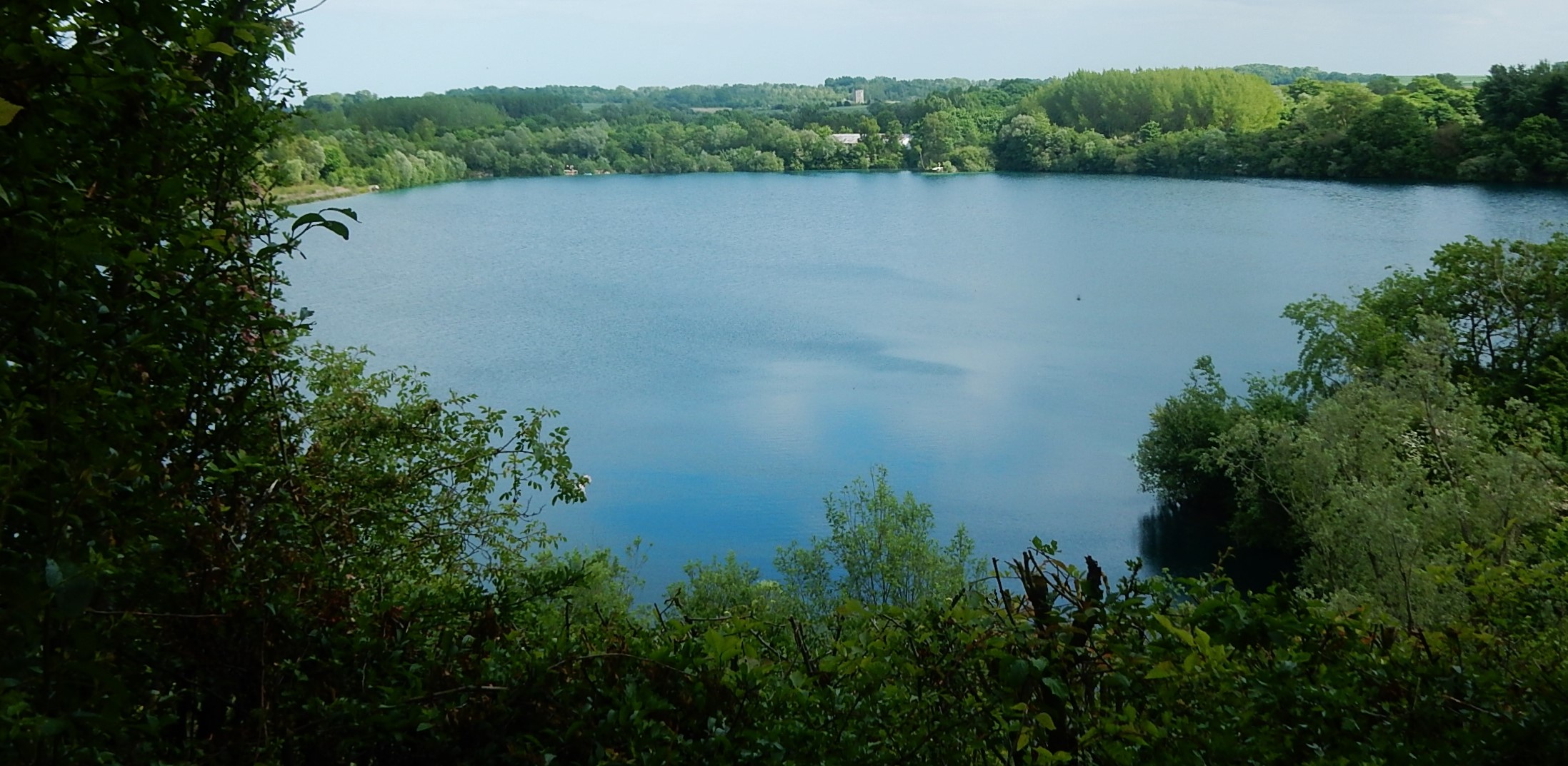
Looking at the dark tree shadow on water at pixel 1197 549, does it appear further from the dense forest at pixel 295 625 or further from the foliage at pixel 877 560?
the dense forest at pixel 295 625

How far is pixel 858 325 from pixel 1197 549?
12.6 meters

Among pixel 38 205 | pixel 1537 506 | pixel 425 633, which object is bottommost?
pixel 1537 506

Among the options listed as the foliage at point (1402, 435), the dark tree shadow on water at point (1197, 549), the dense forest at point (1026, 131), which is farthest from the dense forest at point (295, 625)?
the dense forest at point (1026, 131)

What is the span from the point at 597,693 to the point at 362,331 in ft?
80.9

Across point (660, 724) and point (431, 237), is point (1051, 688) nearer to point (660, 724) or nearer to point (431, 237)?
point (660, 724)

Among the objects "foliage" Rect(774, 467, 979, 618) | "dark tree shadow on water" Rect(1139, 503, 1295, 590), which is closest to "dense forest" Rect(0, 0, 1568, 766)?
"foliage" Rect(774, 467, 979, 618)

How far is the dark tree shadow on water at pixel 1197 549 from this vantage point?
14812 millimetres

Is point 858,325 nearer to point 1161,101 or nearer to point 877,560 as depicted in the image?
point 877,560

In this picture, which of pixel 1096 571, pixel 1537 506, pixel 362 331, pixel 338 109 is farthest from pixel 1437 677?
pixel 338 109

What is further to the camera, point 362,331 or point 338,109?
point 338,109

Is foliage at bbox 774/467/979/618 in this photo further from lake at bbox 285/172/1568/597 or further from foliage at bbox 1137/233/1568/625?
foliage at bbox 1137/233/1568/625

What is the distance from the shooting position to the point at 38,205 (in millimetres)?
1327

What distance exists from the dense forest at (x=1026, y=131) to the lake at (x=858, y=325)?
150 cm

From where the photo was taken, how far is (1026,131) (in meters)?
54.8
